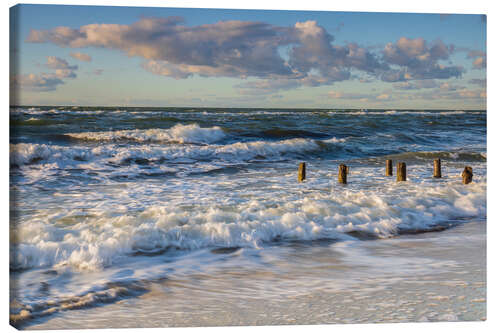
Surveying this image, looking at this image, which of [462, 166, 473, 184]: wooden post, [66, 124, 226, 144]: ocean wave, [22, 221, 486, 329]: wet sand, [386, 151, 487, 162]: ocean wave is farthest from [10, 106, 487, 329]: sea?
[66, 124, 226, 144]: ocean wave

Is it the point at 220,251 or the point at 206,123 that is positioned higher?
the point at 206,123

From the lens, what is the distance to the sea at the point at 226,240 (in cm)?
365

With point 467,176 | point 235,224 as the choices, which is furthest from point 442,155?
point 235,224

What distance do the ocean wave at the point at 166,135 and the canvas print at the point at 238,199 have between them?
347cm

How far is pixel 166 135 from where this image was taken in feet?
37.9

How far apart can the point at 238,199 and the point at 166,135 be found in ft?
18.7

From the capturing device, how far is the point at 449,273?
13.8ft

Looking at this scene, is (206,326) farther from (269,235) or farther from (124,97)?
(124,97)

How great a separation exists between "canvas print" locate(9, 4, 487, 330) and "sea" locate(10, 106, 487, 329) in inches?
0.8

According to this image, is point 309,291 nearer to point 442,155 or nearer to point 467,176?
point 467,176

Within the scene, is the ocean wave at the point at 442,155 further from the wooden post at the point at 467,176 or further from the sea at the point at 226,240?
the wooden post at the point at 467,176
